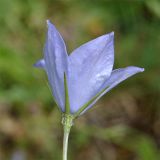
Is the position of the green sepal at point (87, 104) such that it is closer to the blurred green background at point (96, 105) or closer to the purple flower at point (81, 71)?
A: the purple flower at point (81, 71)

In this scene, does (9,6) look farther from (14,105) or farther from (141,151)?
(141,151)

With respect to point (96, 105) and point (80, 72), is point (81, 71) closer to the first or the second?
point (80, 72)

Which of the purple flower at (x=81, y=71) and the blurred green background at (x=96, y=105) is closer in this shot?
the purple flower at (x=81, y=71)

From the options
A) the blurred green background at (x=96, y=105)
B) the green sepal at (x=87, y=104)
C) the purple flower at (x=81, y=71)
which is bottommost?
the green sepal at (x=87, y=104)

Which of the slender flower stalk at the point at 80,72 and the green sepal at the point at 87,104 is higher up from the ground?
the slender flower stalk at the point at 80,72

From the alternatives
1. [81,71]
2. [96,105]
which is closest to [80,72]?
[81,71]

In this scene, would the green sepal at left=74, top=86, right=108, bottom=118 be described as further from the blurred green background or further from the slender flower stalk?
the blurred green background

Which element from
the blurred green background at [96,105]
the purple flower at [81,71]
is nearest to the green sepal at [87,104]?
the purple flower at [81,71]

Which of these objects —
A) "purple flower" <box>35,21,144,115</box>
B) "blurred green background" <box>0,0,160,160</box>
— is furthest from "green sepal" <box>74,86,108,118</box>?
"blurred green background" <box>0,0,160,160</box>

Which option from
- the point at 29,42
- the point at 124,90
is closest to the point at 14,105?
the point at 29,42
